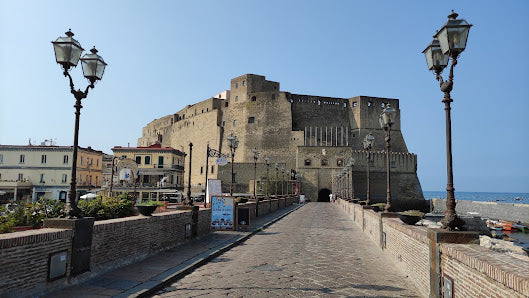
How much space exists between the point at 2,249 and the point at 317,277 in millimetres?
4985

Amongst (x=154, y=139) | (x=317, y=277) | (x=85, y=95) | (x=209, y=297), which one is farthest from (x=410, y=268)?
(x=154, y=139)

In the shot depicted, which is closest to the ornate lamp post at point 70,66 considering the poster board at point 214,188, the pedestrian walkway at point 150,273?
the pedestrian walkway at point 150,273

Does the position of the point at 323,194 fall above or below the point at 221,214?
below

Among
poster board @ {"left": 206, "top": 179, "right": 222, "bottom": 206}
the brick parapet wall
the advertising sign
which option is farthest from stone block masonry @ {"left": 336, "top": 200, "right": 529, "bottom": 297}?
poster board @ {"left": 206, "top": 179, "right": 222, "bottom": 206}

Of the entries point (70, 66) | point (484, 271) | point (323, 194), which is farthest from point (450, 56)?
point (323, 194)

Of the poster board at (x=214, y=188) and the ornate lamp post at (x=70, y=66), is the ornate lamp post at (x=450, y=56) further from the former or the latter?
the poster board at (x=214, y=188)

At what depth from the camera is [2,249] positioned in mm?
4320

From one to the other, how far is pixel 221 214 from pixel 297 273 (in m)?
6.87

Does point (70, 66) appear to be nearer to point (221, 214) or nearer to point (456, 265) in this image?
point (456, 265)

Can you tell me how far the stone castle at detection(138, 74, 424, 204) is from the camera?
5712cm

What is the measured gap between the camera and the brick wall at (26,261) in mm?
4383

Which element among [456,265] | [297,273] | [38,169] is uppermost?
[38,169]

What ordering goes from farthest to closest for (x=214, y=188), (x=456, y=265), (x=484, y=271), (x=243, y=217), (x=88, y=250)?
(x=214, y=188) < (x=243, y=217) < (x=88, y=250) < (x=456, y=265) < (x=484, y=271)

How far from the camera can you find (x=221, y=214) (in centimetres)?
1364
